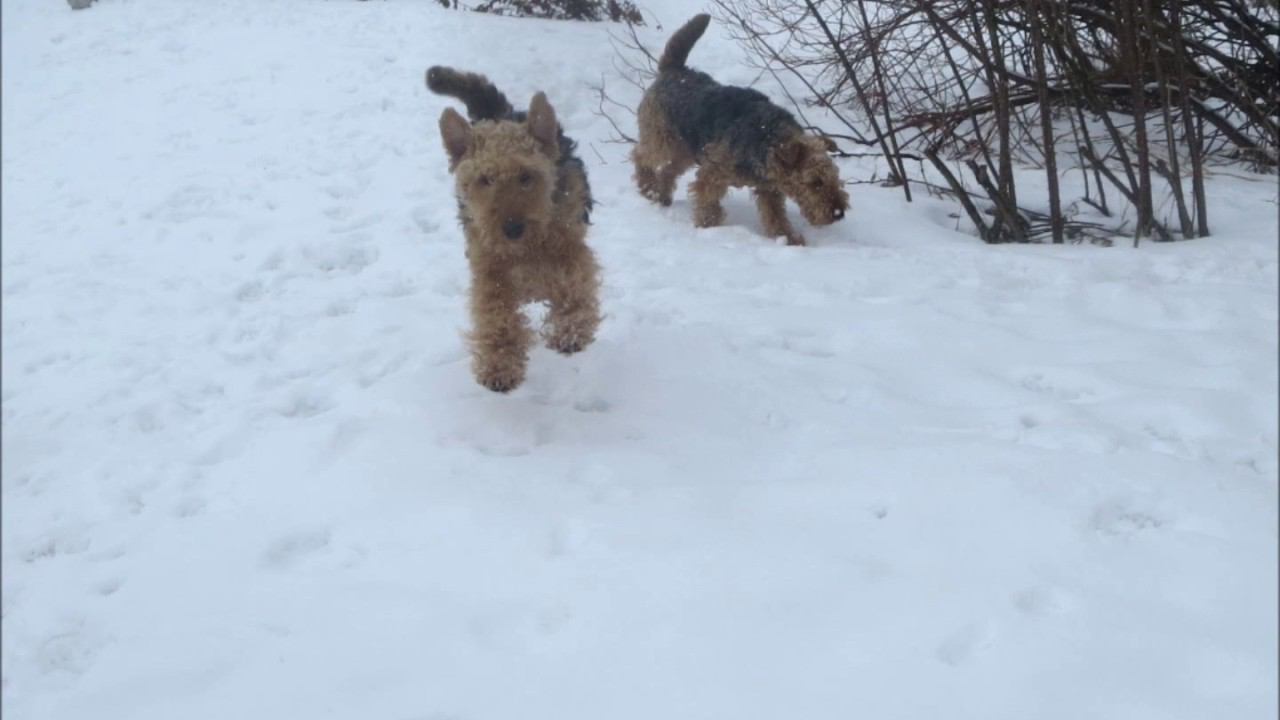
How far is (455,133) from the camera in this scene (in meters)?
3.75

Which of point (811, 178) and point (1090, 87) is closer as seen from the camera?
point (1090, 87)

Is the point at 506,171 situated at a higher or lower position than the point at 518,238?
higher

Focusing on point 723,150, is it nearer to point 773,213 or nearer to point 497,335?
point 773,213

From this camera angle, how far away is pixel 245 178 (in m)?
6.86

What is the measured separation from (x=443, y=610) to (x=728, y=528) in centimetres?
89

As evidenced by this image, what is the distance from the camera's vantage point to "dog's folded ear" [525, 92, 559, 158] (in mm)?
3787

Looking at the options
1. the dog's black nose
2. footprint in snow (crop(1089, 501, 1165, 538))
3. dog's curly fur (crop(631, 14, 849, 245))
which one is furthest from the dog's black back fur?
footprint in snow (crop(1089, 501, 1165, 538))

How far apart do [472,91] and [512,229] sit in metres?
1.34

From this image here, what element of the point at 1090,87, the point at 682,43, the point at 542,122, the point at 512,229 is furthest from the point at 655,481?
the point at 682,43

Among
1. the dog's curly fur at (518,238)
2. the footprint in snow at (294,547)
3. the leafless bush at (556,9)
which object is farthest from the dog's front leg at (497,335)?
the leafless bush at (556,9)

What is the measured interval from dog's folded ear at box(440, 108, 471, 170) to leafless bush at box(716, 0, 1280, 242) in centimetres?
305

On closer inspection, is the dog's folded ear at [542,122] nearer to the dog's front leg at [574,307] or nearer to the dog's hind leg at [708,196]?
the dog's front leg at [574,307]

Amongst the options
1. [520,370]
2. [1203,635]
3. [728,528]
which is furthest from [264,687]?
[1203,635]

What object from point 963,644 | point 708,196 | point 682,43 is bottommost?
point 963,644
